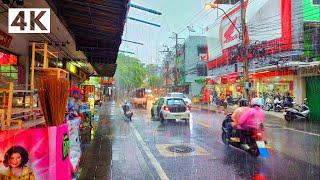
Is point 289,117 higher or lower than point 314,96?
lower

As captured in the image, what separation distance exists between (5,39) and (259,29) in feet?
86.4

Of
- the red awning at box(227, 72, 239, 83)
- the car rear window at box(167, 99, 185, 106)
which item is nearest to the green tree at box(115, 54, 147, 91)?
the red awning at box(227, 72, 239, 83)

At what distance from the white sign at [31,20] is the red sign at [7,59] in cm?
477

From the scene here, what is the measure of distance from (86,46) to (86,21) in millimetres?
4995

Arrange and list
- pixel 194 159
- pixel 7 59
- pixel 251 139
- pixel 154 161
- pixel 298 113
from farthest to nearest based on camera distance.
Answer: pixel 298 113 → pixel 7 59 → pixel 251 139 → pixel 194 159 → pixel 154 161

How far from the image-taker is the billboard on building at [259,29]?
92.0 feet

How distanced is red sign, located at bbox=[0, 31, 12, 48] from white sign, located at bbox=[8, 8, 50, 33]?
11.6 feet

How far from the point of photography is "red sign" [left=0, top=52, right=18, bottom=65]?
1124 cm

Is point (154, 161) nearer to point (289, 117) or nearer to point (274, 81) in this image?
point (289, 117)

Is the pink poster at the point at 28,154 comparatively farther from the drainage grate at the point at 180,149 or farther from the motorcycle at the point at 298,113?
the motorcycle at the point at 298,113

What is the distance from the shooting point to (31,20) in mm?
6684

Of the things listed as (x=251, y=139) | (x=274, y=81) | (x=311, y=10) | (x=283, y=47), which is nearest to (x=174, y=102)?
(x=251, y=139)

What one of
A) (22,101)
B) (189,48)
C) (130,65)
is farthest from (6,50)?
(130,65)

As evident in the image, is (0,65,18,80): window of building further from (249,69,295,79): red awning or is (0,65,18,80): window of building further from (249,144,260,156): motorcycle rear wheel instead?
(249,69,295,79): red awning
